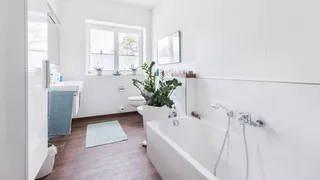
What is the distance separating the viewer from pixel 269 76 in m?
1.24

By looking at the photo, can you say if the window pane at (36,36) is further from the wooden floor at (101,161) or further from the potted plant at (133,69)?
the potted plant at (133,69)

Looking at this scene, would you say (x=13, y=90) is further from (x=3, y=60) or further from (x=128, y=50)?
(x=128, y=50)

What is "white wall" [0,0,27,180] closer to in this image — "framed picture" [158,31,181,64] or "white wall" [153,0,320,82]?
"white wall" [153,0,320,82]

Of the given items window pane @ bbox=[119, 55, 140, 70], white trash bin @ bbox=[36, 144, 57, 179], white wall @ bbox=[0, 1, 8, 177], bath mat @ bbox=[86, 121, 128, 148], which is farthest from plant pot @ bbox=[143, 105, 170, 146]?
window pane @ bbox=[119, 55, 140, 70]

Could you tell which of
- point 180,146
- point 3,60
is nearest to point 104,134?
point 180,146

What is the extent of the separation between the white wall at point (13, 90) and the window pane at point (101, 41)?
2.66 m

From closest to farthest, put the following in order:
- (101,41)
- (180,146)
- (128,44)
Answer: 1. (180,146)
2. (101,41)
3. (128,44)

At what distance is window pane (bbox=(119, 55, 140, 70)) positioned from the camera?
369cm

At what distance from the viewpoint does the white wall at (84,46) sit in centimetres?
301

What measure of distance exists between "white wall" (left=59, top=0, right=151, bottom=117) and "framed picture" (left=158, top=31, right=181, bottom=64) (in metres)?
0.67

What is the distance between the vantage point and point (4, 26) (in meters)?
0.87

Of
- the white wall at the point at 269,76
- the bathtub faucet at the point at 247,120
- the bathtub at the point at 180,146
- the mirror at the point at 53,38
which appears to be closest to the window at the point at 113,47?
the mirror at the point at 53,38

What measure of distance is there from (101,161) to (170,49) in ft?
6.90

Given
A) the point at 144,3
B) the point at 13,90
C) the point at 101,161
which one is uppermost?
the point at 144,3
